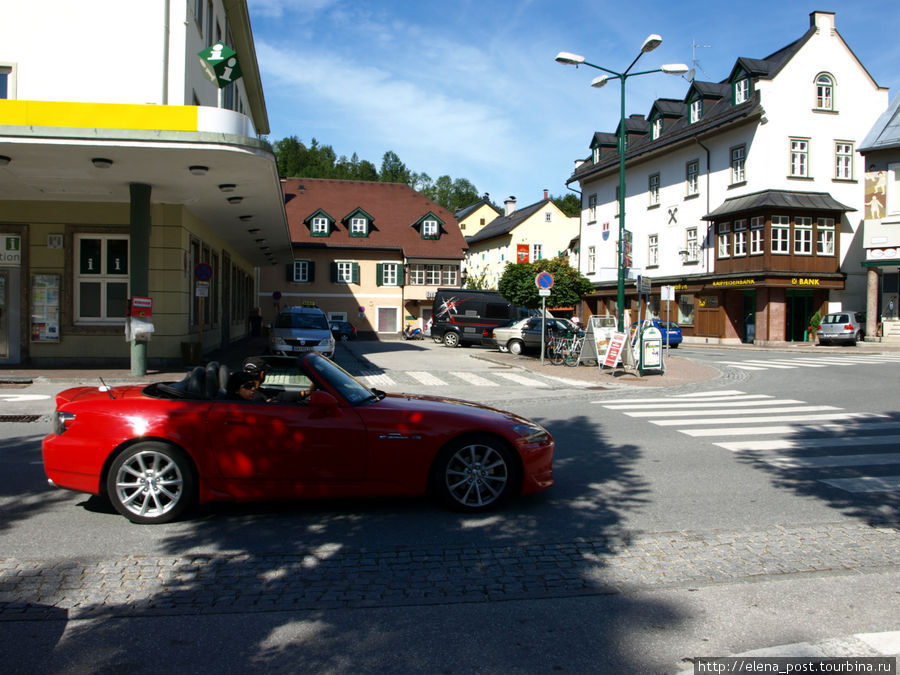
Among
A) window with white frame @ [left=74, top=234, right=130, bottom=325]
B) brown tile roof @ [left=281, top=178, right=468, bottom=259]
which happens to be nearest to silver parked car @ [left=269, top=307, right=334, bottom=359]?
window with white frame @ [left=74, top=234, right=130, bottom=325]

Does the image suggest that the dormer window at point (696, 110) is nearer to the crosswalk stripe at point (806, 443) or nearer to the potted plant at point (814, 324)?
the potted plant at point (814, 324)

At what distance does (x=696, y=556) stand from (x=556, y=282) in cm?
4211

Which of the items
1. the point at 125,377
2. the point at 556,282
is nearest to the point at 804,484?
the point at 125,377

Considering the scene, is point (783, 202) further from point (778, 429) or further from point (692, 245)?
point (778, 429)

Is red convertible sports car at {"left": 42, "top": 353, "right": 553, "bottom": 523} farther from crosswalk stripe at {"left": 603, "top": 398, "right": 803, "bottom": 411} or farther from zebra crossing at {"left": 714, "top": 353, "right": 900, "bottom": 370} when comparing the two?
zebra crossing at {"left": 714, "top": 353, "right": 900, "bottom": 370}

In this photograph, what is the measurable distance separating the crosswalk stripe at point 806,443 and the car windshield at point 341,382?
4.80m

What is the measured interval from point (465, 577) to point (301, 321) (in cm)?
1757

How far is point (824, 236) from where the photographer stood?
3634cm

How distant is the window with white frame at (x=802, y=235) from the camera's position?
35812mm

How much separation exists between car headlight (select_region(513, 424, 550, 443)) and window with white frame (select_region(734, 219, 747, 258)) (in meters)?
34.2

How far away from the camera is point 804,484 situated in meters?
6.73

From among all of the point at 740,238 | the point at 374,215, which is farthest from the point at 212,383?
the point at 374,215

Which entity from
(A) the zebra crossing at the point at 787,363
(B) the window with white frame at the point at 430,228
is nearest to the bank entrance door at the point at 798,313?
(A) the zebra crossing at the point at 787,363

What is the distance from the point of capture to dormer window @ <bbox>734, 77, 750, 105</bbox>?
37.1 meters
